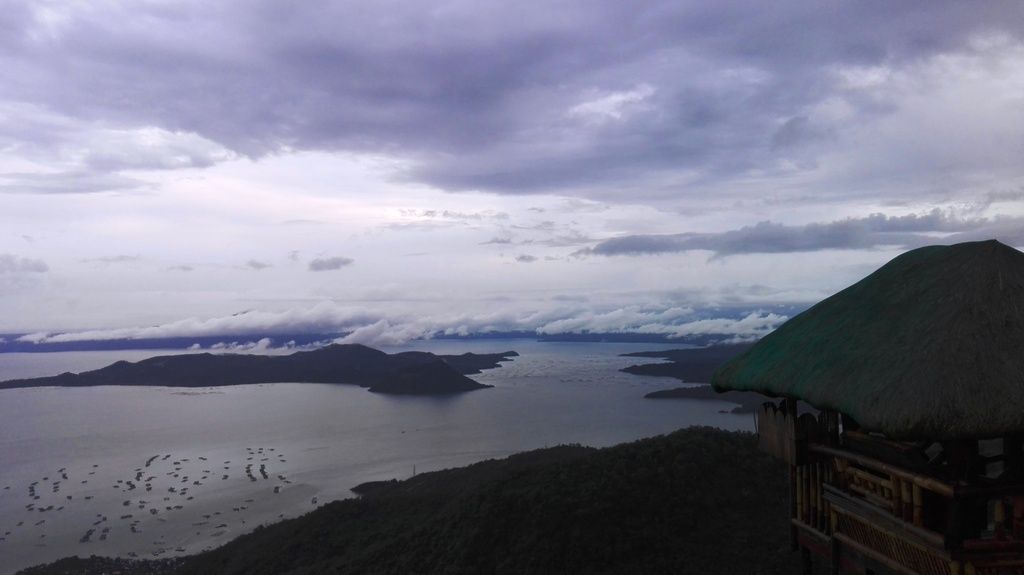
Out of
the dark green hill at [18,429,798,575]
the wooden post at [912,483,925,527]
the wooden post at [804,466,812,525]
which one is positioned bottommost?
the dark green hill at [18,429,798,575]

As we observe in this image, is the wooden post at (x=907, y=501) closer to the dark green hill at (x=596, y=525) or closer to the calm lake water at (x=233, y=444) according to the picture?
the dark green hill at (x=596, y=525)

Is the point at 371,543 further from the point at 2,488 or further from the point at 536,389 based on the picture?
the point at 536,389

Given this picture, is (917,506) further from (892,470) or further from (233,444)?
(233,444)

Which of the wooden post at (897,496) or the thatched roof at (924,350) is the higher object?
the thatched roof at (924,350)

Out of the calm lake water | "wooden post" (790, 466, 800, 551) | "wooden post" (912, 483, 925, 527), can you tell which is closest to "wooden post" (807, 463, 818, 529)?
"wooden post" (790, 466, 800, 551)

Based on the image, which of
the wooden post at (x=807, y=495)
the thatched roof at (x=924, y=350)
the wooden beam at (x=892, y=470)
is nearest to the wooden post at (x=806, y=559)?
the wooden post at (x=807, y=495)

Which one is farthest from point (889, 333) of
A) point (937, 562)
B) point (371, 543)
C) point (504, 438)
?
point (504, 438)

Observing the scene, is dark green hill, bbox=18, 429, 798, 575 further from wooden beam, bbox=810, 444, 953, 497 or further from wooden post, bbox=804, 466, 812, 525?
wooden beam, bbox=810, 444, 953, 497
